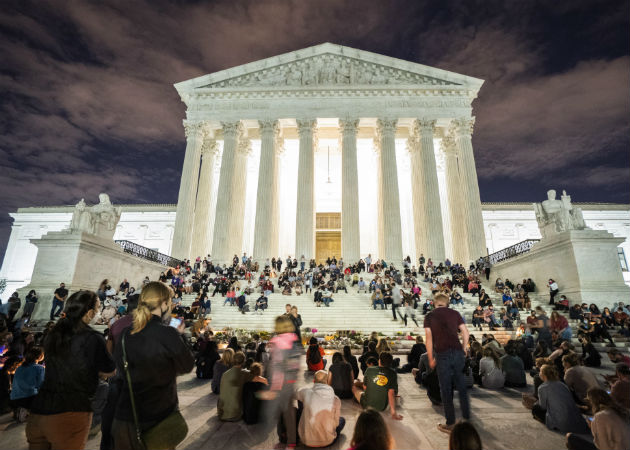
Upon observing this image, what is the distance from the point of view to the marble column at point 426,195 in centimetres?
2647

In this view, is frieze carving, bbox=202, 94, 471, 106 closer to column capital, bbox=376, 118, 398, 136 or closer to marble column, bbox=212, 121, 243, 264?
column capital, bbox=376, 118, 398, 136

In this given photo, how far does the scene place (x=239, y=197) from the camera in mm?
29797

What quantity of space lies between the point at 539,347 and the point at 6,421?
476 inches

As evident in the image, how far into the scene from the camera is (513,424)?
5000 mm

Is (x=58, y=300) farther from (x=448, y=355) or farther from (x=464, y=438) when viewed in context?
(x=464, y=438)

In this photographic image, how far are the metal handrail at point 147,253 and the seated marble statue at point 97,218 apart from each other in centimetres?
214

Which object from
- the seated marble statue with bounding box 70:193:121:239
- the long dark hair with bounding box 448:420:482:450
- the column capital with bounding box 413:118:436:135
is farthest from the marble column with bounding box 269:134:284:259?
the long dark hair with bounding box 448:420:482:450

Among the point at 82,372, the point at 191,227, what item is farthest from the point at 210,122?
the point at 82,372

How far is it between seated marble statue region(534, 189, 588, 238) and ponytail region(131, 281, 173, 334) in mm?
19457

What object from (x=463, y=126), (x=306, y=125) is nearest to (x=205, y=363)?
(x=306, y=125)

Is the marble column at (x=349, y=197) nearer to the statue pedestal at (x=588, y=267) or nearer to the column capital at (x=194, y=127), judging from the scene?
the column capital at (x=194, y=127)

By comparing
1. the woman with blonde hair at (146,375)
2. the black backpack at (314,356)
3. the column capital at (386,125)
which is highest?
the column capital at (386,125)

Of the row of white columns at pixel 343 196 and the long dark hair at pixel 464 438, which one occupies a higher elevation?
the row of white columns at pixel 343 196

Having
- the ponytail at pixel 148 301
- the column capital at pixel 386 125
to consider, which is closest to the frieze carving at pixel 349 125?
the column capital at pixel 386 125
